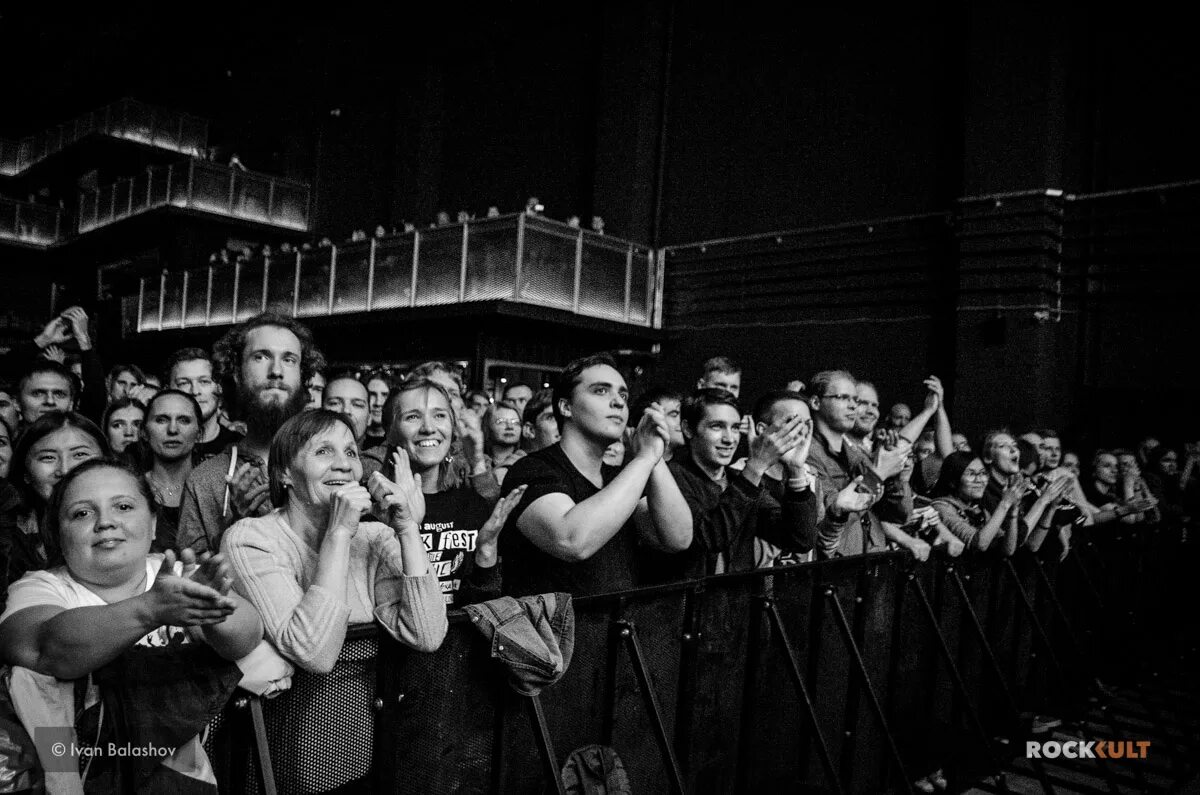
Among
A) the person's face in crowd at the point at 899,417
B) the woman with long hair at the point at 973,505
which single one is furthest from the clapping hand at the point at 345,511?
the person's face in crowd at the point at 899,417

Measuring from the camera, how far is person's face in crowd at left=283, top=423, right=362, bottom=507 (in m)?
2.48

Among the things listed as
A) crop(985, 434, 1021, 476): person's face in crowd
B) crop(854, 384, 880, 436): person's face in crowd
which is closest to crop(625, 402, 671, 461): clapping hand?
crop(854, 384, 880, 436): person's face in crowd

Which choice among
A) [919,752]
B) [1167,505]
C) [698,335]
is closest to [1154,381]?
[1167,505]

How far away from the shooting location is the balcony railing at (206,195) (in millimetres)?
21094

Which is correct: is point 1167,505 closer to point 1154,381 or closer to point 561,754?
point 1154,381

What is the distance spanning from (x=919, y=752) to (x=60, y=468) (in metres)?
4.20

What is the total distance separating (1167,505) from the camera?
8.28 metres

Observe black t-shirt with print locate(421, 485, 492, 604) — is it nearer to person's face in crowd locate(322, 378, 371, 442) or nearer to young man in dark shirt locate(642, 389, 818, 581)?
young man in dark shirt locate(642, 389, 818, 581)

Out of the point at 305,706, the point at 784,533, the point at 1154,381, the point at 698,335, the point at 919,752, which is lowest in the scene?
the point at 919,752

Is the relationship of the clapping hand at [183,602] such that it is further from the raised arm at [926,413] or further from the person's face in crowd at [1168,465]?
the person's face in crowd at [1168,465]

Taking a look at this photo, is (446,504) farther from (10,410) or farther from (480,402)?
(480,402)

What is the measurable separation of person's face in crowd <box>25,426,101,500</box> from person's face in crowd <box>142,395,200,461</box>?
69 centimetres

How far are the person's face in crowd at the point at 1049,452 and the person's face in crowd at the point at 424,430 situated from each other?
6.45m

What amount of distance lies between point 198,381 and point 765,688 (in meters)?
3.48
